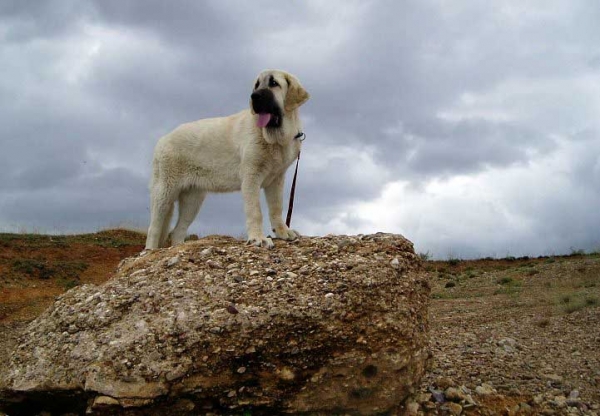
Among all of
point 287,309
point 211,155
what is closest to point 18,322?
point 211,155

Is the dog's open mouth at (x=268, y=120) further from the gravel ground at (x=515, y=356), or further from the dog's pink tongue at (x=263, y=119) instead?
the gravel ground at (x=515, y=356)

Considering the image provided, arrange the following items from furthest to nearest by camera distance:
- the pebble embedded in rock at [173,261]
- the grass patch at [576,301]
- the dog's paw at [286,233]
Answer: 1. the grass patch at [576,301]
2. the dog's paw at [286,233]
3. the pebble embedded in rock at [173,261]

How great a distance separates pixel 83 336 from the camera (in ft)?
17.6

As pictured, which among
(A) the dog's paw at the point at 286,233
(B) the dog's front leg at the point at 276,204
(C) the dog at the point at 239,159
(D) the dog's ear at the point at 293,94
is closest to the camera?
(C) the dog at the point at 239,159

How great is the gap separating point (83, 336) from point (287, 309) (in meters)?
1.91

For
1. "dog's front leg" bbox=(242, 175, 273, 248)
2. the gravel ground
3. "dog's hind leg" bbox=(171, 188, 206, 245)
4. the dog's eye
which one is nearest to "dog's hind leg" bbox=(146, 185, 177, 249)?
"dog's hind leg" bbox=(171, 188, 206, 245)

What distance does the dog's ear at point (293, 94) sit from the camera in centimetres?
666

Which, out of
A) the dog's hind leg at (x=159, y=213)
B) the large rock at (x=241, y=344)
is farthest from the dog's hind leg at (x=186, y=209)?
the large rock at (x=241, y=344)

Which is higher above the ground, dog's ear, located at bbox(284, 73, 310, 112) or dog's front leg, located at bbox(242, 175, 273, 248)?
dog's ear, located at bbox(284, 73, 310, 112)

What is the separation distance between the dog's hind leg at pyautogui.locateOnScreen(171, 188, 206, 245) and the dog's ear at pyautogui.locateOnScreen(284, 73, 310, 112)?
84.1 inches

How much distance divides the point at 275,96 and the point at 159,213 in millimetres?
2639

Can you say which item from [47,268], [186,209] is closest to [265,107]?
[186,209]

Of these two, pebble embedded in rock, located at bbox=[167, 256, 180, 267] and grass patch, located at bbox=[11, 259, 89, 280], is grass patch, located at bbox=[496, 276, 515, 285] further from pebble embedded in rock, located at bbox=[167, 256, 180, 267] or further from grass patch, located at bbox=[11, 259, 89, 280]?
pebble embedded in rock, located at bbox=[167, 256, 180, 267]

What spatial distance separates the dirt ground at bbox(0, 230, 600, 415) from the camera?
21.9 ft
